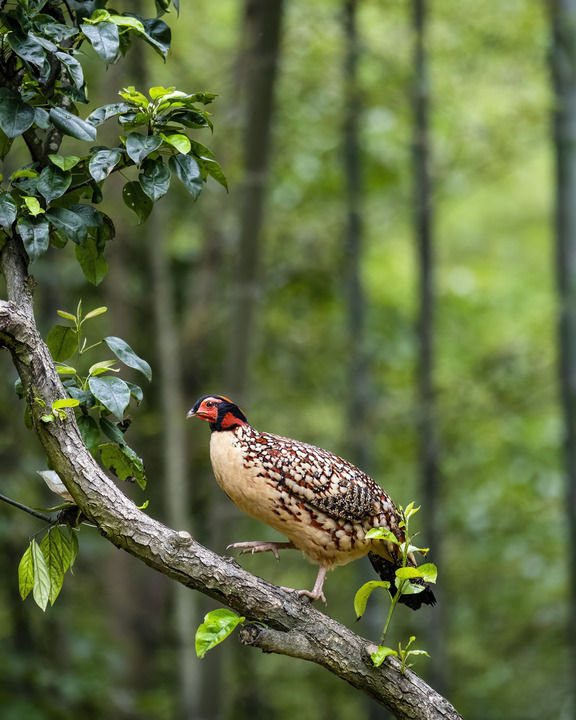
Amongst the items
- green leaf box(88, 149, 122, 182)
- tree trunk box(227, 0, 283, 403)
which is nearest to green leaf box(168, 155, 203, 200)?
green leaf box(88, 149, 122, 182)

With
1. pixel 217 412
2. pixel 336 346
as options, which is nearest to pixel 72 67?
pixel 217 412

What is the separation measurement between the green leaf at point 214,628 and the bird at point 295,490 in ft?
0.51

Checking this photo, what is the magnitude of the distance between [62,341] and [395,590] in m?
0.98

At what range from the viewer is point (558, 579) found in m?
8.88

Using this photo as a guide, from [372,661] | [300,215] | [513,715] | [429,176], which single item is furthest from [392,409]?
[372,661]

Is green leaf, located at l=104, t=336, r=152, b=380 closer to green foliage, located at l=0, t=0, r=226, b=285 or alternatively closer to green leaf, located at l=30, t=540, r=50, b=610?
green foliage, located at l=0, t=0, r=226, b=285

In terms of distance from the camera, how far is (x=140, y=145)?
6.29 feet

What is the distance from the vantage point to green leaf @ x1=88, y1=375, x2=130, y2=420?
6.48 ft

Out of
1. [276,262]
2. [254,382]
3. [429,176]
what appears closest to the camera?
[429,176]

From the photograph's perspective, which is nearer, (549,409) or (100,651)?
(100,651)

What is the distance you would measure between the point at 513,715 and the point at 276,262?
4.45 m

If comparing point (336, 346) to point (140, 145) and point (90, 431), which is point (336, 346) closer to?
point (90, 431)

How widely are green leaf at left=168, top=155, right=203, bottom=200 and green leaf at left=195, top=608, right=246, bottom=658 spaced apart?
89cm

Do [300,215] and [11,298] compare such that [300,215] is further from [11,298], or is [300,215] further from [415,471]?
[11,298]
